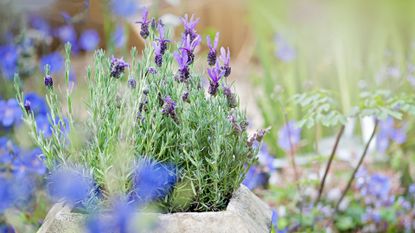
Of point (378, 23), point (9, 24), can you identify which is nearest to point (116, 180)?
point (9, 24)

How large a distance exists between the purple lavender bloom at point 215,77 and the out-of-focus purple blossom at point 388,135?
1.70 metres

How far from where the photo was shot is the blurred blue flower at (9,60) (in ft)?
7.97

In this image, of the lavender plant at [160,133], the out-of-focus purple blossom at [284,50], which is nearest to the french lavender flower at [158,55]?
the lavender plant at [160,133]

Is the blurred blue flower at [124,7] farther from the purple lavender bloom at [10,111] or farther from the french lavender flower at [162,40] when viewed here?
the french lavender flower at [162,40]

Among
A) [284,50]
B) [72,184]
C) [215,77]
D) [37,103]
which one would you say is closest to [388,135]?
[284,50]

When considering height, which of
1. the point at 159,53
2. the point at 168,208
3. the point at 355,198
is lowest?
the point at 355,198

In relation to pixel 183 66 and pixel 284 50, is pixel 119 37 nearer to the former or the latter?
pixel 284 50

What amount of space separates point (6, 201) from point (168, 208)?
58 centimetres

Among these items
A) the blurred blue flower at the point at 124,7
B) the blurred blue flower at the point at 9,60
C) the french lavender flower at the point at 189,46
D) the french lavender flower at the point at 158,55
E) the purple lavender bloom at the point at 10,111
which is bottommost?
the purple lavender bloom at the point at 10,111

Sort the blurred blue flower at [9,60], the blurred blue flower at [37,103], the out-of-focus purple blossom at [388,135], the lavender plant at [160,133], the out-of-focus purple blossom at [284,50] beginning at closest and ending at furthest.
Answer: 1. the lavender plant at [160,133]
2. the blurred blue flower at [37,103]
3. the blurred blue flower at [9,60]
4. the out-of-focus purple blossom at [388,135]
5. the out-of-focus purple blossom at [284,50]

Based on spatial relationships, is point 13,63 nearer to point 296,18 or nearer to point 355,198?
point 355,198

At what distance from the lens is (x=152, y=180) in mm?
1235

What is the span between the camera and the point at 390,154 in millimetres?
2973

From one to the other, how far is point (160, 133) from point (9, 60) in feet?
4.17
